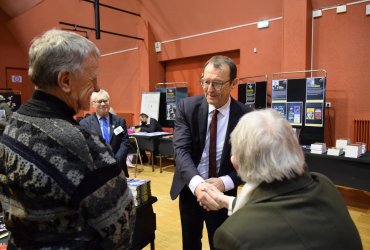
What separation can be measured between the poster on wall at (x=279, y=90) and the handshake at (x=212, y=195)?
366 cm

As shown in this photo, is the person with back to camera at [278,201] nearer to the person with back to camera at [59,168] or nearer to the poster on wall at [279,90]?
the person with back to camera at [59,168]

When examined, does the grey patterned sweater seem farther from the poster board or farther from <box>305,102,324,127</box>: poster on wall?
the poster board

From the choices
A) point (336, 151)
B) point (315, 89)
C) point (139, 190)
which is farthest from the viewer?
point (315, 89)

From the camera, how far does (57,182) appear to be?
0.73 m

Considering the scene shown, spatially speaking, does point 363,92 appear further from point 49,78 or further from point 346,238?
point 49,78

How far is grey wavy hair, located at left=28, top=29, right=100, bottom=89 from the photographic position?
777mm

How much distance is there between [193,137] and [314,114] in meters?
3.41

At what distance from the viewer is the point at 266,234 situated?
0.78 metres

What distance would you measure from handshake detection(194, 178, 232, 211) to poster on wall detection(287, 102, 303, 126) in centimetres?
343

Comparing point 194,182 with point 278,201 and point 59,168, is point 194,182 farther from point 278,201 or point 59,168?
point 59,168

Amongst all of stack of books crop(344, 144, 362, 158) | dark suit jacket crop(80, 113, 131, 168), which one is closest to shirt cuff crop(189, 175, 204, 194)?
dark suit jacket crop(80, 113, 131, 168)

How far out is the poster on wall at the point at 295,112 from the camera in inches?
181

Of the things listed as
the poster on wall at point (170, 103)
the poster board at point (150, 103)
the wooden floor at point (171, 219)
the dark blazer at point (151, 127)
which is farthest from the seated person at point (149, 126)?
the wooden floor at point (171, 219)

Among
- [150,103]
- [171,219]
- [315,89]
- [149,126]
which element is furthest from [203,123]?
[150,103]
